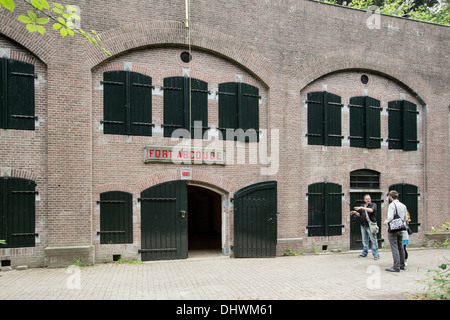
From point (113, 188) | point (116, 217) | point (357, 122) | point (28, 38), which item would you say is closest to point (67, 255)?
point (116, 217)

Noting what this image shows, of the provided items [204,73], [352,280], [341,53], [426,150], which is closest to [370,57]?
[341,53]

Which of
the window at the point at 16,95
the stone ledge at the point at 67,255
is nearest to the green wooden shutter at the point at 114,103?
the window at the point at 16,95

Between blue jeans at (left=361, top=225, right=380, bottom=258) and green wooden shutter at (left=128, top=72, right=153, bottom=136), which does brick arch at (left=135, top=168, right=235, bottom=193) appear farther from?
blue jeans at (left=361, top=225, right=380, bottom=258)

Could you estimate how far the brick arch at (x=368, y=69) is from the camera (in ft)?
39.4

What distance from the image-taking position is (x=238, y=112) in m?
11.2

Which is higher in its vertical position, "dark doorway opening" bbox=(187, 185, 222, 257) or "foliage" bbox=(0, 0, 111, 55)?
"foliage" bbox=(0, 0, 111, 55)

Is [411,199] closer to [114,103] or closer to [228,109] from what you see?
[228,109]

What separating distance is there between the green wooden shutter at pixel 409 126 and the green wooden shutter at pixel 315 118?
342cm

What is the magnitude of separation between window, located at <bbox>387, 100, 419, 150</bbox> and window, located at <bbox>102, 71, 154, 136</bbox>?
27.5 ft

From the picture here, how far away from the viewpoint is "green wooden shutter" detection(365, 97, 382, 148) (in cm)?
1281

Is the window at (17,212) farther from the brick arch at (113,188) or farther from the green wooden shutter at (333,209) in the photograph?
the green wooden shutter at (333,209)

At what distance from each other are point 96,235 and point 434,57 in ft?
42.9

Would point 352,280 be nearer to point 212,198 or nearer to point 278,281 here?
point 278,281

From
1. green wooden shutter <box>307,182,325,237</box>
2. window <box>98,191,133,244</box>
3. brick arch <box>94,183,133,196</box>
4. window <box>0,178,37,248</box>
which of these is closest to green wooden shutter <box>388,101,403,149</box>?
green wooden shutter <box>307,182,325,237</box>
